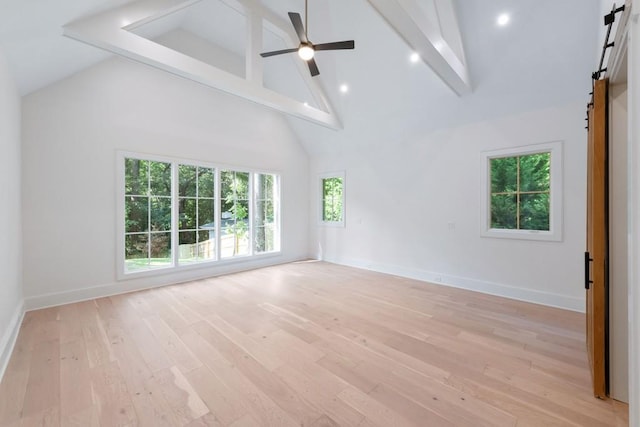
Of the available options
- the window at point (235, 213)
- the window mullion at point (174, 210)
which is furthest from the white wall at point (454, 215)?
the window mullion at point (174, 210)

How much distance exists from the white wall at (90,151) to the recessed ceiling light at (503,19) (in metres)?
4.54

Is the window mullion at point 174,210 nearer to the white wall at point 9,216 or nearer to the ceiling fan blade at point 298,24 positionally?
the white wall at point 9,216

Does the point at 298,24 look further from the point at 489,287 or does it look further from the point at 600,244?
the point at 489,287

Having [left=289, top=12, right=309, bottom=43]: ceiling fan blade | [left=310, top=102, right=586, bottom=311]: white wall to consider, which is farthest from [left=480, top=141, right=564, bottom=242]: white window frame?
[left=289, top=12, right=309, bottom=43]: ceiling fan blade

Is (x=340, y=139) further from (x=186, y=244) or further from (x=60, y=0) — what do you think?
(x=60, y=0)

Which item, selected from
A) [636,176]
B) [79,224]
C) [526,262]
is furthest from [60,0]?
[526,262]

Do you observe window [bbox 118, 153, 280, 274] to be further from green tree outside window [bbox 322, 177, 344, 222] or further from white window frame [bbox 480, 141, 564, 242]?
white window frame [bbox 480, 141, 564, 242]

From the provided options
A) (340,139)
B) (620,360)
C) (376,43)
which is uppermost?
(376,43)

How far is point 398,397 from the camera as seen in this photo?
1.88 metres

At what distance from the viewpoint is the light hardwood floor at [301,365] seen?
1737 mm

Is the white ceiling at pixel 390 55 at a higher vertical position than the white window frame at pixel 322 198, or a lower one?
higher

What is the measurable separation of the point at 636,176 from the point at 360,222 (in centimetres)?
485

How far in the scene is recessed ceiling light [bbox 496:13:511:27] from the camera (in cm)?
312

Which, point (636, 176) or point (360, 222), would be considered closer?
point (636, 176)
